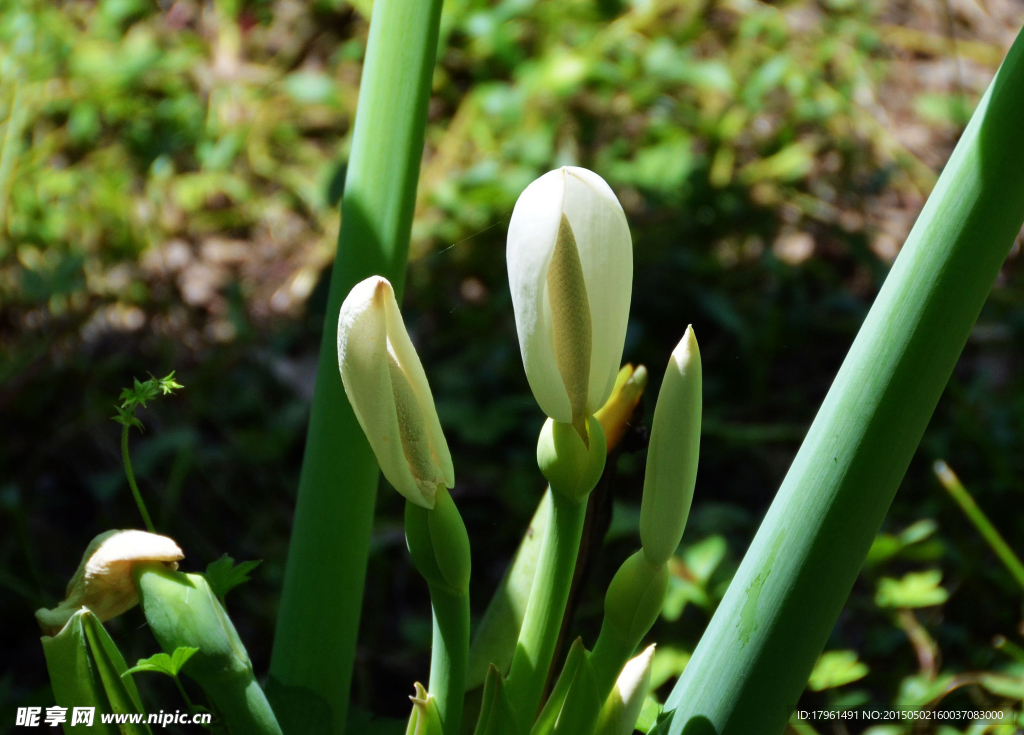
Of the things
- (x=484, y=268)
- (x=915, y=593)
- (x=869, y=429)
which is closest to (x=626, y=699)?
(x=869, y=429)

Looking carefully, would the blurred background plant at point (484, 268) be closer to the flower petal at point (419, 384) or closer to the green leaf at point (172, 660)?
the green leaf at point (172, 660)

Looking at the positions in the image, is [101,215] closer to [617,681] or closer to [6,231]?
[6,231]

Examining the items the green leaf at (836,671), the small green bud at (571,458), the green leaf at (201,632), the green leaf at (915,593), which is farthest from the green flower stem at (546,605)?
the green leaf at (915,593)

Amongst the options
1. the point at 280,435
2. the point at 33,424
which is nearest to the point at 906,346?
the point at 280,435

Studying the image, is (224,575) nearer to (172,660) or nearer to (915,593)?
(172,660)

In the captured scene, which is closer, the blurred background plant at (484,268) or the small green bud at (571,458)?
the small green bud at (571,458)

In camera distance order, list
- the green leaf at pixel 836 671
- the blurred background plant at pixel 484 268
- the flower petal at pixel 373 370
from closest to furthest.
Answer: the flower petal at pixel 373 370 < the green leaf at pixel 836 671 < the blurred background plant at pixel 484 268

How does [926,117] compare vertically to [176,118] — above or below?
below
